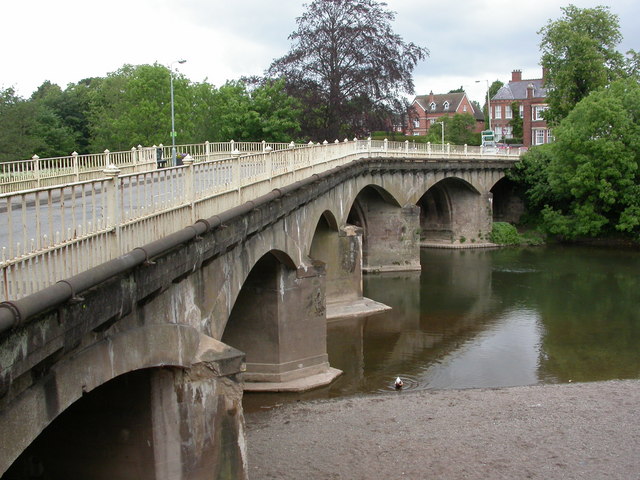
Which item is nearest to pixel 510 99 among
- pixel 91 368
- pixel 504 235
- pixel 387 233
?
pixel 504 235

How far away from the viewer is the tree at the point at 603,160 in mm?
43594

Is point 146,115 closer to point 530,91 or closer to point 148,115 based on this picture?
point 148,115

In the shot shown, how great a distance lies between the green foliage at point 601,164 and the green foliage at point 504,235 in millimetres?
2460

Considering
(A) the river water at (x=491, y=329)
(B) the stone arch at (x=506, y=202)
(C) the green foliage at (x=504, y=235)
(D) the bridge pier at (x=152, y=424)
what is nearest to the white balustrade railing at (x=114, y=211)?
(D) the bridge pier at (x=152, y=424)

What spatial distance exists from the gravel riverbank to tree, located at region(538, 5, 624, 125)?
43311mm

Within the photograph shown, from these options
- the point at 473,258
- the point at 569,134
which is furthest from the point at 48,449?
the point at 569,134

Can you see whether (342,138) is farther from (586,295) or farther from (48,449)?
(48,449)

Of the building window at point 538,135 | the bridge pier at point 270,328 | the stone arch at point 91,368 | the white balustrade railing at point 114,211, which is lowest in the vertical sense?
the bridge pier at point 270,328

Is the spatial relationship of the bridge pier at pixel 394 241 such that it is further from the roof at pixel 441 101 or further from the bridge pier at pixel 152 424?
the roof at pixel 441 101

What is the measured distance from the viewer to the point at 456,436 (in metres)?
14.4

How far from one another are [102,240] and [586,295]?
92.6ft

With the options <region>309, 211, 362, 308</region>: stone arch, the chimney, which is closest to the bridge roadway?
<region>309, 211, 362, 308</region>: stone arch

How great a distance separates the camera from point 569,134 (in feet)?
146

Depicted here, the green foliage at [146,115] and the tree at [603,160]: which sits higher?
the green foliage at [146,115]
